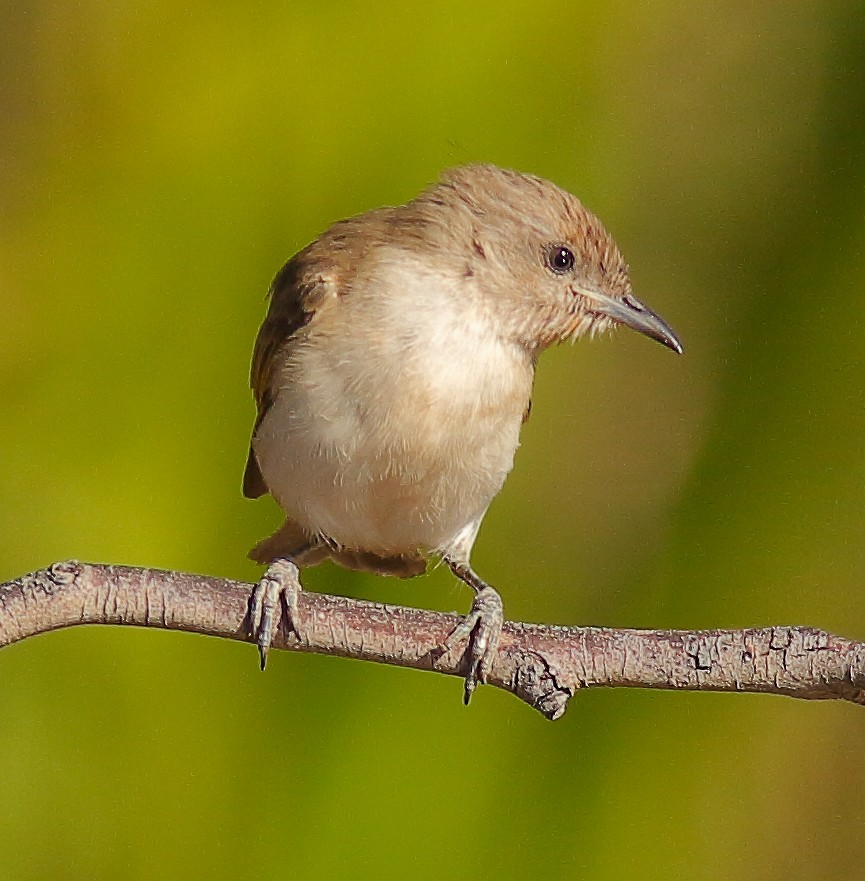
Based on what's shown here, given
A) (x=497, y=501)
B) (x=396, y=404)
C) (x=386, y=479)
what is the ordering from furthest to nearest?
(x=497, y=501) → (x=386, y=479) → (x=396, y=404)

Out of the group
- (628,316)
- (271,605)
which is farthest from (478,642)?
(628,316)

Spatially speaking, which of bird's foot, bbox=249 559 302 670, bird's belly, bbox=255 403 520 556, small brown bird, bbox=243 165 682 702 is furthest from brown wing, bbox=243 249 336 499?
bird's foot, bbox=249 559 302 670

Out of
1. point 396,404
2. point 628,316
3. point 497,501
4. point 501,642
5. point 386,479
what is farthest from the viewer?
point 497,501

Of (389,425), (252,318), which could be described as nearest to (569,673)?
(389,425)

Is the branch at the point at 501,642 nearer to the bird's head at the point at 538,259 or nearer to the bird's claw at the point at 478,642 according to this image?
the bird's claw at the point at 478,642

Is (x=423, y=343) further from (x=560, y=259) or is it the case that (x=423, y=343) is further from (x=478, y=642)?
(x=478, y=642)

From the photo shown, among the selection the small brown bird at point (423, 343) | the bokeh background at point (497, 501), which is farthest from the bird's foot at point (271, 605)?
the bokeh background at point (497, 501)

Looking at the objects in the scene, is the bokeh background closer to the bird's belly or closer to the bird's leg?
the bird's belly

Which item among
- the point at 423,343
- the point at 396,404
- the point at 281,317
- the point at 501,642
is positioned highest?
the point at 281,317
